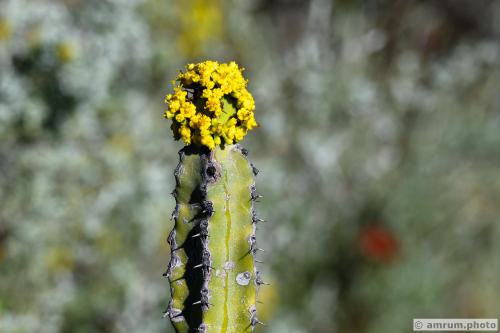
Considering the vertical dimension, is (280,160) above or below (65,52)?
above

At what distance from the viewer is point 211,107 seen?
178 centimetres

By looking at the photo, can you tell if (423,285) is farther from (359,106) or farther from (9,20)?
(9,20)

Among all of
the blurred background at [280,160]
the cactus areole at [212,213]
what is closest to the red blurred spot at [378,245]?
the blurred background at [280,160]

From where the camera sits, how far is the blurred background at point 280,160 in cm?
368

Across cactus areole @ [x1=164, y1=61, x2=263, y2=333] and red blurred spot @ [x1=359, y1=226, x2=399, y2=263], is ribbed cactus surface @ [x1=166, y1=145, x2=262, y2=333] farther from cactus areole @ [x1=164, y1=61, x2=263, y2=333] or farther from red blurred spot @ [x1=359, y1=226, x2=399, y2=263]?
red blurred spot @ [x1=359, y1=226, x2=399, y2=263]

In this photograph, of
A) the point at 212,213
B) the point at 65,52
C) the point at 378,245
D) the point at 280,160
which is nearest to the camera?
the point at 212,213

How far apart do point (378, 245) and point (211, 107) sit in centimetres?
416

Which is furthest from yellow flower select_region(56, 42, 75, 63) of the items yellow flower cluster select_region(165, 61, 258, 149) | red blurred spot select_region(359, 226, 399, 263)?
red blurred spot select_region(359, 226, 399, 263)

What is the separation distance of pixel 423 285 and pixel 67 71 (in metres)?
3.46

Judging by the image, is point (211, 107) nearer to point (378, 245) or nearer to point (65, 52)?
point (65, 52)

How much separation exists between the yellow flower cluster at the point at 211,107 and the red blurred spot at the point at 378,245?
4.07 m

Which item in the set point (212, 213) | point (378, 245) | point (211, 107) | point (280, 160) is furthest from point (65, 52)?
point (378, 245)

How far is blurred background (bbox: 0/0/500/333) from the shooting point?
12.1 feet

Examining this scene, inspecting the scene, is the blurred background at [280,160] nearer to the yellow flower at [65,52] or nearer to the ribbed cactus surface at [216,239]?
the yellow flower at [65,52]
